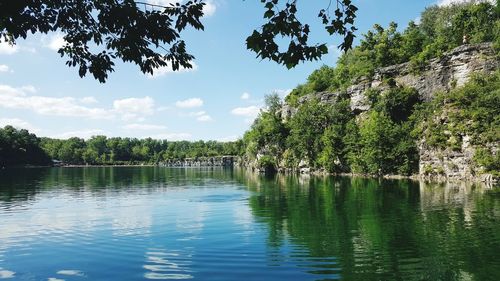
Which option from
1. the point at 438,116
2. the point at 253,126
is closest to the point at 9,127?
the point at 253,126

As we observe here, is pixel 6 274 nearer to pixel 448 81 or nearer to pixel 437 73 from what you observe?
pixel 448 81

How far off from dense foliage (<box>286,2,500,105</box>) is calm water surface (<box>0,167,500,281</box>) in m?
46.7

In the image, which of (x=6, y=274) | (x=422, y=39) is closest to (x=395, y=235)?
(x=6, y=274)

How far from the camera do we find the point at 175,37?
782cm

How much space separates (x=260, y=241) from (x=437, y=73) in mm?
59678

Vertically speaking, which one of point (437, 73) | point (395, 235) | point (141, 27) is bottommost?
point (395, 235)

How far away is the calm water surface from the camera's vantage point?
1424 cm

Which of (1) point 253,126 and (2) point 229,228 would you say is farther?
(1) point 253,126

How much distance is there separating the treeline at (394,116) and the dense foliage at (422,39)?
7.7 inches

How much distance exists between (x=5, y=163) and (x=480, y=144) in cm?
17211

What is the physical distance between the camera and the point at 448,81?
216 ft

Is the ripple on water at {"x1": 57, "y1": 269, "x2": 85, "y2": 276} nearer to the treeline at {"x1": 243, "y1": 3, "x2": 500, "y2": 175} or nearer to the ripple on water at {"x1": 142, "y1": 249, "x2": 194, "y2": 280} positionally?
the ripple on water at {"x1": 142, "y1": 249, "x2": 194, "y2": 280}

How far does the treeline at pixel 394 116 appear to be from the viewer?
57938mm

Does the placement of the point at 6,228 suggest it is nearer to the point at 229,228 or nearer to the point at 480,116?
the point at 229,228
